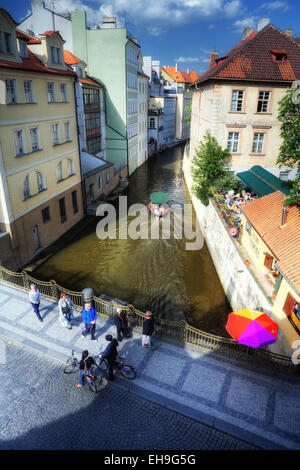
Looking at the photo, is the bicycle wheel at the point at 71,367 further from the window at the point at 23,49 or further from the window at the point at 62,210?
the window at the point at 23,49

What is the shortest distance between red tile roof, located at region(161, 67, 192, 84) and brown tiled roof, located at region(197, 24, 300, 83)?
73249 millimetres

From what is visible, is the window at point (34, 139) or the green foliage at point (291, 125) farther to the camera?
the window at point (34, 139)

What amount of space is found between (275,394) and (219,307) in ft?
26.3

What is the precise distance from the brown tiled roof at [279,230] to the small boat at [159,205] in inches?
555

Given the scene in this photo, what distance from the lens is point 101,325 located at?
504 inches

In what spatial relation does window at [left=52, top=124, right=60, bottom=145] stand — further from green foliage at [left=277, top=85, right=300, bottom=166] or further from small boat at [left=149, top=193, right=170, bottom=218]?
green foliage at [left=277, top=85, right=300, bottom=166]

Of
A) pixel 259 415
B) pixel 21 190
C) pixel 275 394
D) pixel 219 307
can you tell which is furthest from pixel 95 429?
pixel 21 190

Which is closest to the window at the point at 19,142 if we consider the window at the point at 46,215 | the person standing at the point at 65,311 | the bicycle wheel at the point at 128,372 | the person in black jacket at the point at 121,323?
the window at the point at 46,215

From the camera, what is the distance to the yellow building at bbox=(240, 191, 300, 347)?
34.9 feet

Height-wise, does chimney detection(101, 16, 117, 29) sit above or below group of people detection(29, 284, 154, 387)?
above

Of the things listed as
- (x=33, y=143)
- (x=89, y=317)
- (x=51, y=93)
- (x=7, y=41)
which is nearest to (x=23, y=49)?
(x=7, y=41)

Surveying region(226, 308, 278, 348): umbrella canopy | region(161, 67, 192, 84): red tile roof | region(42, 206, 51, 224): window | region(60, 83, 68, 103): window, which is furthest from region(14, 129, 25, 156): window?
region(161, 67, 192, 84): red tile roof

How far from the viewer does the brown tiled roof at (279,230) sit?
34.9 feet

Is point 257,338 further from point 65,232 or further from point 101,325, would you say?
point 65,232
